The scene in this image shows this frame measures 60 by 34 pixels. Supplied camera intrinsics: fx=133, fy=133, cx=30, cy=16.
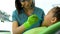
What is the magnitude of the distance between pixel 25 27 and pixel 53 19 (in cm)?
23

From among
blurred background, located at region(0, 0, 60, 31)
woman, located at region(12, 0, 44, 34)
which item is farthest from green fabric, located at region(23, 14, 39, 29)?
blurred background, located at region(0, 0, 60, 31)

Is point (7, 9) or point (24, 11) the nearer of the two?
point (24, 11)

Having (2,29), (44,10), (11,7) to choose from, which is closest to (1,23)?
(2,29)

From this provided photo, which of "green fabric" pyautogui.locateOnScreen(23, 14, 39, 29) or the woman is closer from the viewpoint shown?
"green fabric" pyautogui.locateOnScreen(23, 14, 39, 29)

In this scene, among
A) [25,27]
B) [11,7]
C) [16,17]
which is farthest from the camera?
[11,7]

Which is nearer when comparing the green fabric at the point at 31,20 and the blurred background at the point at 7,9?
the green fabric at the point at 31,20

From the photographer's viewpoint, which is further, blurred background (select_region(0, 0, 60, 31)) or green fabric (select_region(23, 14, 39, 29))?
blurred background (select_region(0, 0, 60, 31))

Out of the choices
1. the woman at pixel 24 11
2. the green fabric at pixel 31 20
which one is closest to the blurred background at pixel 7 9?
the woman at pixel 24 11

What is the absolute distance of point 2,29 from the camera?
136 cm

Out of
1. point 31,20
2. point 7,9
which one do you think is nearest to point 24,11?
point 7,9

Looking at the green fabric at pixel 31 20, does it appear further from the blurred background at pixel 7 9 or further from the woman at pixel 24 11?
the blurred background at pixel 7 9

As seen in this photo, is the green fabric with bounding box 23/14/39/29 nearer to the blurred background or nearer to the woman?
the woman

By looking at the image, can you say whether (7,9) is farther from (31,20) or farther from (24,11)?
(31,20)

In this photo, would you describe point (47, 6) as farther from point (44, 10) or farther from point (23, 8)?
point (23, 8)
